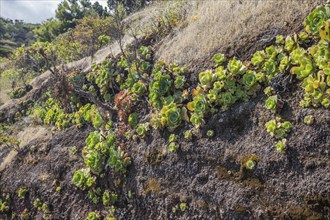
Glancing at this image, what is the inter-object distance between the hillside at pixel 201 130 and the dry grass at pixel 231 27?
0.09ft

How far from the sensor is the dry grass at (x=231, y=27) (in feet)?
18.5

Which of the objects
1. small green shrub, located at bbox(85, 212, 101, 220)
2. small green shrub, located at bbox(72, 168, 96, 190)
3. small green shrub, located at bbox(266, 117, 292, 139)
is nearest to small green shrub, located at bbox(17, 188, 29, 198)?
small green shrub, located at bbox(72, 168, 96, 190)

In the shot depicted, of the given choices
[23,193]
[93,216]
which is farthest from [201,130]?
[23,193]

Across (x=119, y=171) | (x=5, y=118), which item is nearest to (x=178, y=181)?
(x=119, y=171)

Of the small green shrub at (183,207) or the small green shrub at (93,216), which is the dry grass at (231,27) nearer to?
the small green shrub at (183,207)

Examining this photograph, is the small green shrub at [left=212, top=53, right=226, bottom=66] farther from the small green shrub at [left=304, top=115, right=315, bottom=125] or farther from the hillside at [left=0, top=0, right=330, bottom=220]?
the small green shrub at [left=304, top=115, right=315, bottom=125]

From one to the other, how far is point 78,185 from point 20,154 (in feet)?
11.4

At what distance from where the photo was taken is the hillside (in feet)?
13.9

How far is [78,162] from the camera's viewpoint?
7.37 meters

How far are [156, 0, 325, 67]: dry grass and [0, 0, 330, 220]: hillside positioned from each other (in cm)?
3

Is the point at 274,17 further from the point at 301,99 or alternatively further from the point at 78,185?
the point at 78,185

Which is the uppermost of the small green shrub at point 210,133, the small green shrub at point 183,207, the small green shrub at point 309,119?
the small green shrub at point 309,119

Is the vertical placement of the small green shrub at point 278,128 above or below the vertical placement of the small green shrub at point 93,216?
above

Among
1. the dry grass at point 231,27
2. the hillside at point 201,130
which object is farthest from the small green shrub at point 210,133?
the dry grass at point 231,27
